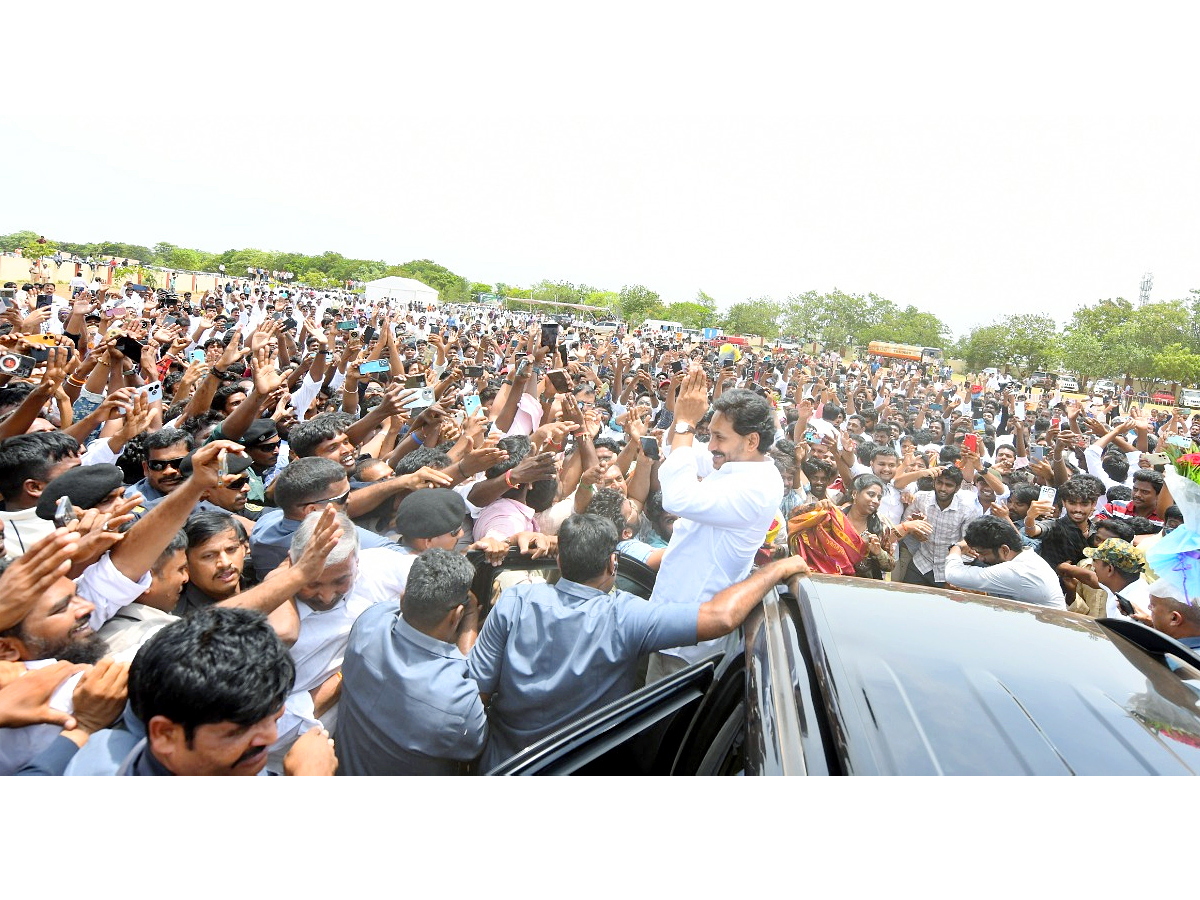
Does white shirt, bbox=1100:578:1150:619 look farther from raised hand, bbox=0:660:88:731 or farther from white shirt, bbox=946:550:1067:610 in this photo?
raised hand, bbox=0:660:88:731

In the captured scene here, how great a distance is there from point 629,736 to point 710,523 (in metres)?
1.21

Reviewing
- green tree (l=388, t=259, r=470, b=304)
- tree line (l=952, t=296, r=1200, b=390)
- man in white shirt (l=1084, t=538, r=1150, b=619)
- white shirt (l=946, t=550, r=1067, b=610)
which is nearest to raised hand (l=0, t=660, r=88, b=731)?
white shirt (l=946, t=550, r=1067, b=610)

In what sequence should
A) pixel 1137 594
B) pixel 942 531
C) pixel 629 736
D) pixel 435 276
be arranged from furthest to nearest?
1. pixel 435 276
2. pixel 942 531
3. pixel 1137 594
4. pixel 629 736

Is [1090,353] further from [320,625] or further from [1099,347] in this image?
[320,625]

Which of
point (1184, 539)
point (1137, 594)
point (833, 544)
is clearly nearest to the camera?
point (1184, 539)

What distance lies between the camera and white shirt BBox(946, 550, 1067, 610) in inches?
141

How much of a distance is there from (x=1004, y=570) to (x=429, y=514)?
9.43 feet

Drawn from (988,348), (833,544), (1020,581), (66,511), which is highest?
(988,348)

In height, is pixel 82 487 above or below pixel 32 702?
above

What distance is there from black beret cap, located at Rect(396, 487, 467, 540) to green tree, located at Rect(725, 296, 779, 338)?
42.8m

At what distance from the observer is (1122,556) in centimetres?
387

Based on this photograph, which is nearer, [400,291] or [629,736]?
[629,736]

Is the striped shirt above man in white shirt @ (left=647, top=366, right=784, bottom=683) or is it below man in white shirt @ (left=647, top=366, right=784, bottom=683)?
below

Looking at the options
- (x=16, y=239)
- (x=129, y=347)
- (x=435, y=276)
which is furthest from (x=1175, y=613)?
(x=16, y=239)
